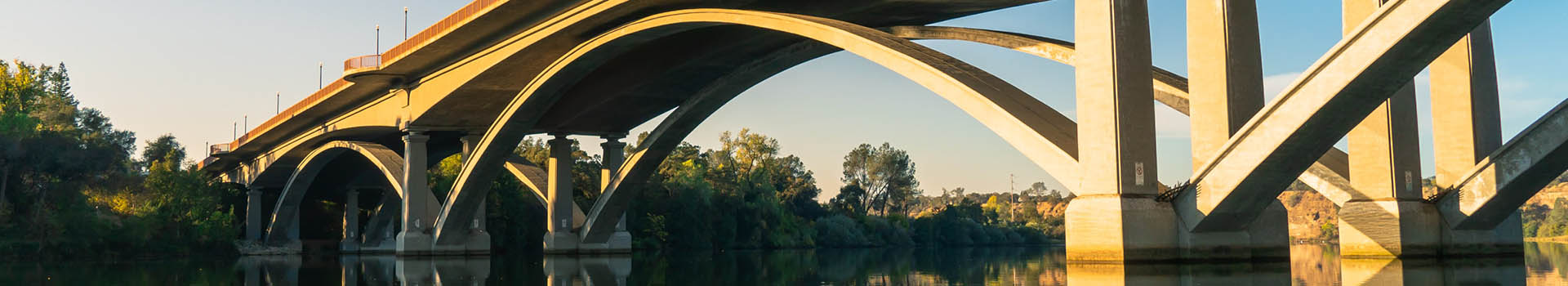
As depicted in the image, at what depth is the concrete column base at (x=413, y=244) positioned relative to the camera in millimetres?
44844

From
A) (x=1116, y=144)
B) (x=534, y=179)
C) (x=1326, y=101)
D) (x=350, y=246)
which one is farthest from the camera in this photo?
(x=350, y=246)

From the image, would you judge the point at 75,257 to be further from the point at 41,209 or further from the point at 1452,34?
the point at 1452,34

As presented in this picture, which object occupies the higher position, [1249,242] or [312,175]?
[312,175]

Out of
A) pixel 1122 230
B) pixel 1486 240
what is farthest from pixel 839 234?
pixel 1122 230

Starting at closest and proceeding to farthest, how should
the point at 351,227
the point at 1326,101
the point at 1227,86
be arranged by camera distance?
1. the point at 1326,101
2. the point at 1227,86
3. the point at 351,227

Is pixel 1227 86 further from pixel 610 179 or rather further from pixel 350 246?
pixel 350 246

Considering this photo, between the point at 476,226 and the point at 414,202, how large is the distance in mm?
3027

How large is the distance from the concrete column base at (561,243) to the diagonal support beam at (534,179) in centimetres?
80

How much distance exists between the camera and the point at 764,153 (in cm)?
8831

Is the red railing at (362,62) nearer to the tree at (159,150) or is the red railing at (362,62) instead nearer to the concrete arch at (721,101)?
the concrete arch at (721,101)

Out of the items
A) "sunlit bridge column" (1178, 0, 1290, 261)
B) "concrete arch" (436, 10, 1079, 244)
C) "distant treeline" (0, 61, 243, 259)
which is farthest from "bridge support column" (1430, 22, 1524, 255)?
"distant treeline" (0, 61, 243, 259)

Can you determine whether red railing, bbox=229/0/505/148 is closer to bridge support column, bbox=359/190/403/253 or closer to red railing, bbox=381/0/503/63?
red railing, bbox=381/0/503/63

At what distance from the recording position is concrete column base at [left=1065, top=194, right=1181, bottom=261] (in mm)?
19422

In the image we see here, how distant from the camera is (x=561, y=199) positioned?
1865 inches
